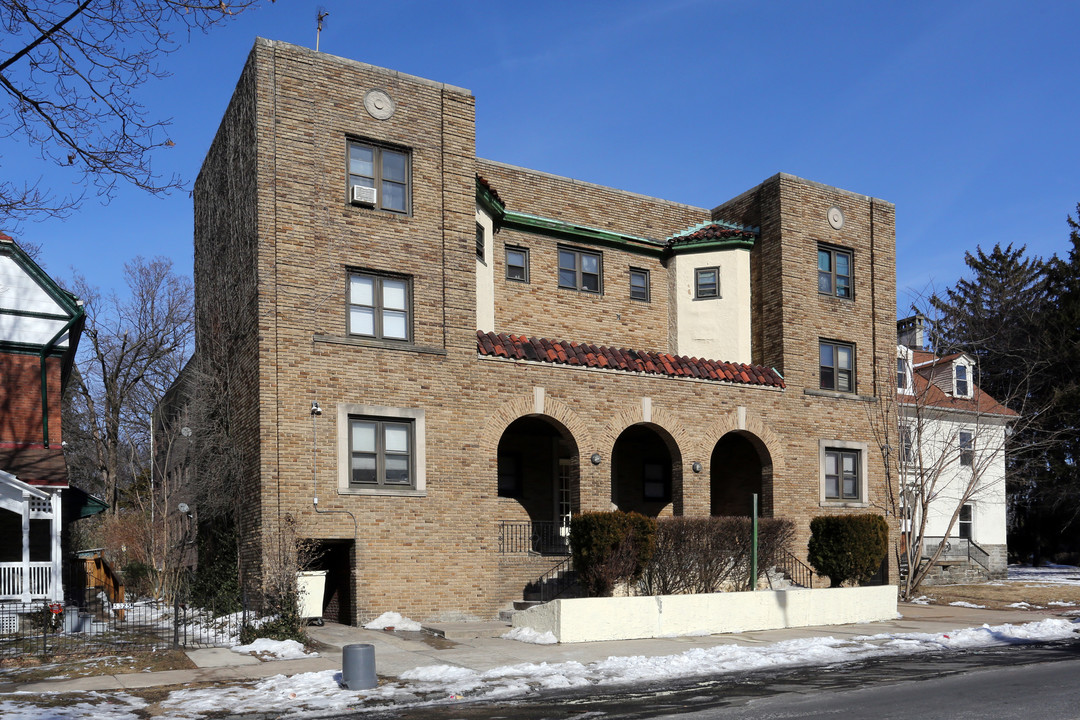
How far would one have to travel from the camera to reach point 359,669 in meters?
13.2

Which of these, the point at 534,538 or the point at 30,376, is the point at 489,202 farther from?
the point at 30,376

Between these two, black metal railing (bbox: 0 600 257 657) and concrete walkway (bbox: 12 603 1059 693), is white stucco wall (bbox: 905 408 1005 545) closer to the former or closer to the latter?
concrete walkway (bbox: 12 603 1059 693)

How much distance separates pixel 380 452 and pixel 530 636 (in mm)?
5241

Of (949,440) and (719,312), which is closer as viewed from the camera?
(719,312)

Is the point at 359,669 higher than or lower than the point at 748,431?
lower

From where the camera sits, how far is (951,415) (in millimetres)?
38250

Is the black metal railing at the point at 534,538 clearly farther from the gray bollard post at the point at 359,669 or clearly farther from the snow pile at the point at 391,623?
the gray bollard post at the point at 359,669

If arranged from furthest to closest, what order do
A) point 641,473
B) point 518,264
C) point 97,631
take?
point 641,473 < point 518,264 < point 97,631

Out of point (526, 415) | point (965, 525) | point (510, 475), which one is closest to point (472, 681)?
point (526, 415)

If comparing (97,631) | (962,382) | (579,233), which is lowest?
(97,631)

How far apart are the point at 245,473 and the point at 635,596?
27.8 ft

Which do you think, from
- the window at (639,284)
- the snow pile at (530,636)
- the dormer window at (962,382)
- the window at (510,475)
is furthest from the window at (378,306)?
the dormer window at (962,382)

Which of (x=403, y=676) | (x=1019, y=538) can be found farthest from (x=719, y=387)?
(x=1019, y=538)

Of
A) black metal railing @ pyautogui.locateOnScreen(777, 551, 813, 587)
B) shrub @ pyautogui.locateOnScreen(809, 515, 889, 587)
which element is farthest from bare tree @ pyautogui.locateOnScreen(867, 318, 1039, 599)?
shrub @ pyautogui.locateOnScreen(809, 515, 889, 587)
